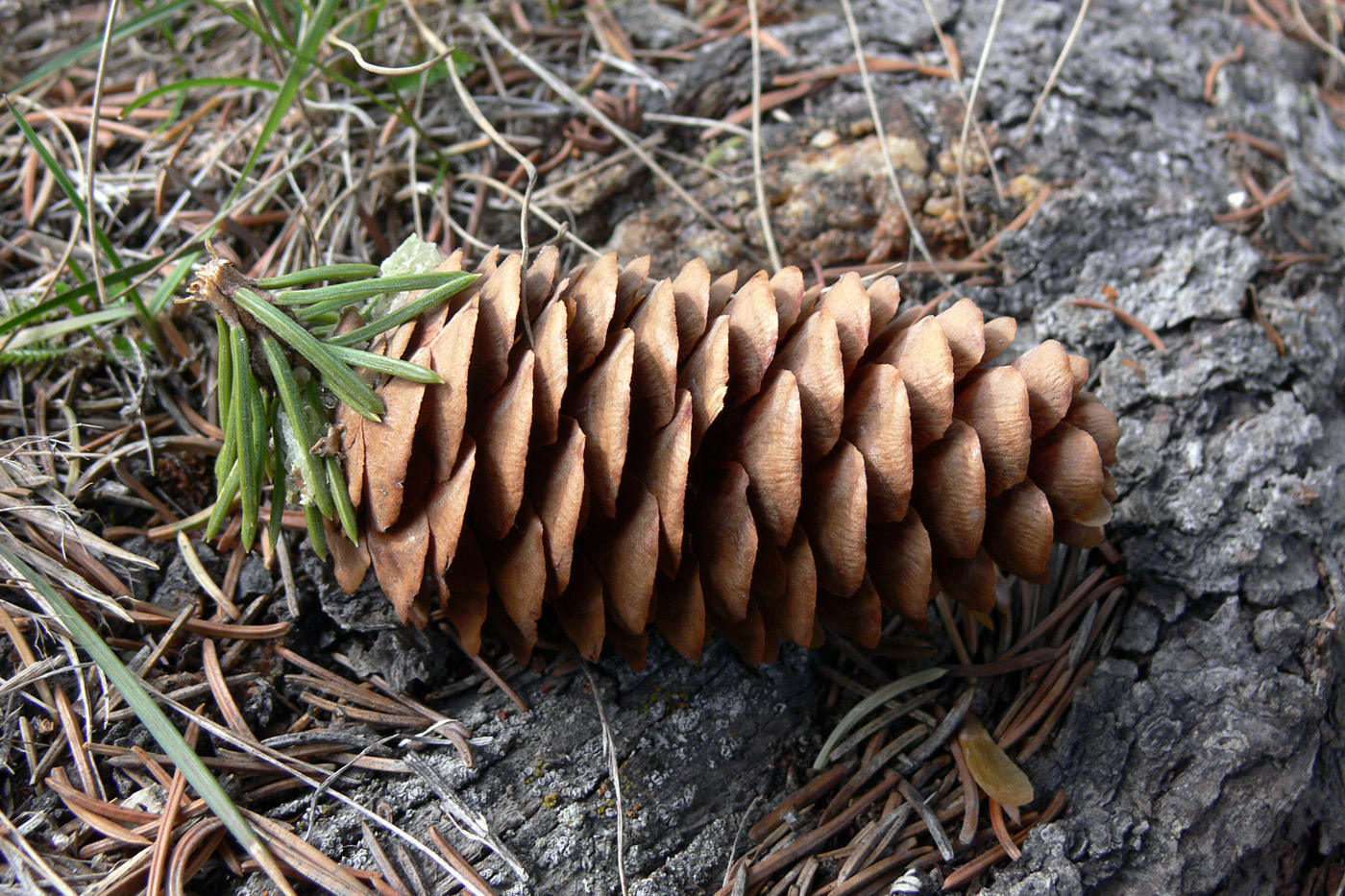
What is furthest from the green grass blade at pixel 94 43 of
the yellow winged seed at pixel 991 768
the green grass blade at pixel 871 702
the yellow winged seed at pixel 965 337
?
the yellow winged seed at pixel 991 768

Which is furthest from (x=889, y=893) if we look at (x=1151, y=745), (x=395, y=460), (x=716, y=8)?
(x=716, y=8)

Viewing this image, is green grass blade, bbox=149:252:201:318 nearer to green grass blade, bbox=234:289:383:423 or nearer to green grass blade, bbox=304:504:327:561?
green grass blade, bbox=234:289:383:423

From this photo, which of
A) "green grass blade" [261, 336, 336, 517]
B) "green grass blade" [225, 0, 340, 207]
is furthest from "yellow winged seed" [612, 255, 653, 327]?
"green grass blade" [225, 0, 340, 207]

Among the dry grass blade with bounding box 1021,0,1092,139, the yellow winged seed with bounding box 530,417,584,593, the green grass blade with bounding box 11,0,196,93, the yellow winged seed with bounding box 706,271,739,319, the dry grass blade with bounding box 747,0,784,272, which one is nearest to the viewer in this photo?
the yellow winged seed with bounding box 530,417,584,593

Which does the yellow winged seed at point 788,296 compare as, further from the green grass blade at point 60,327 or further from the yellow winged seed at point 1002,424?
the green grass blade at point 60,327

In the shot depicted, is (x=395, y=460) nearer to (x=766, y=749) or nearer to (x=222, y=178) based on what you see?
(x=766, y=749)

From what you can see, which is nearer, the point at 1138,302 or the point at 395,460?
the point at 395,460
